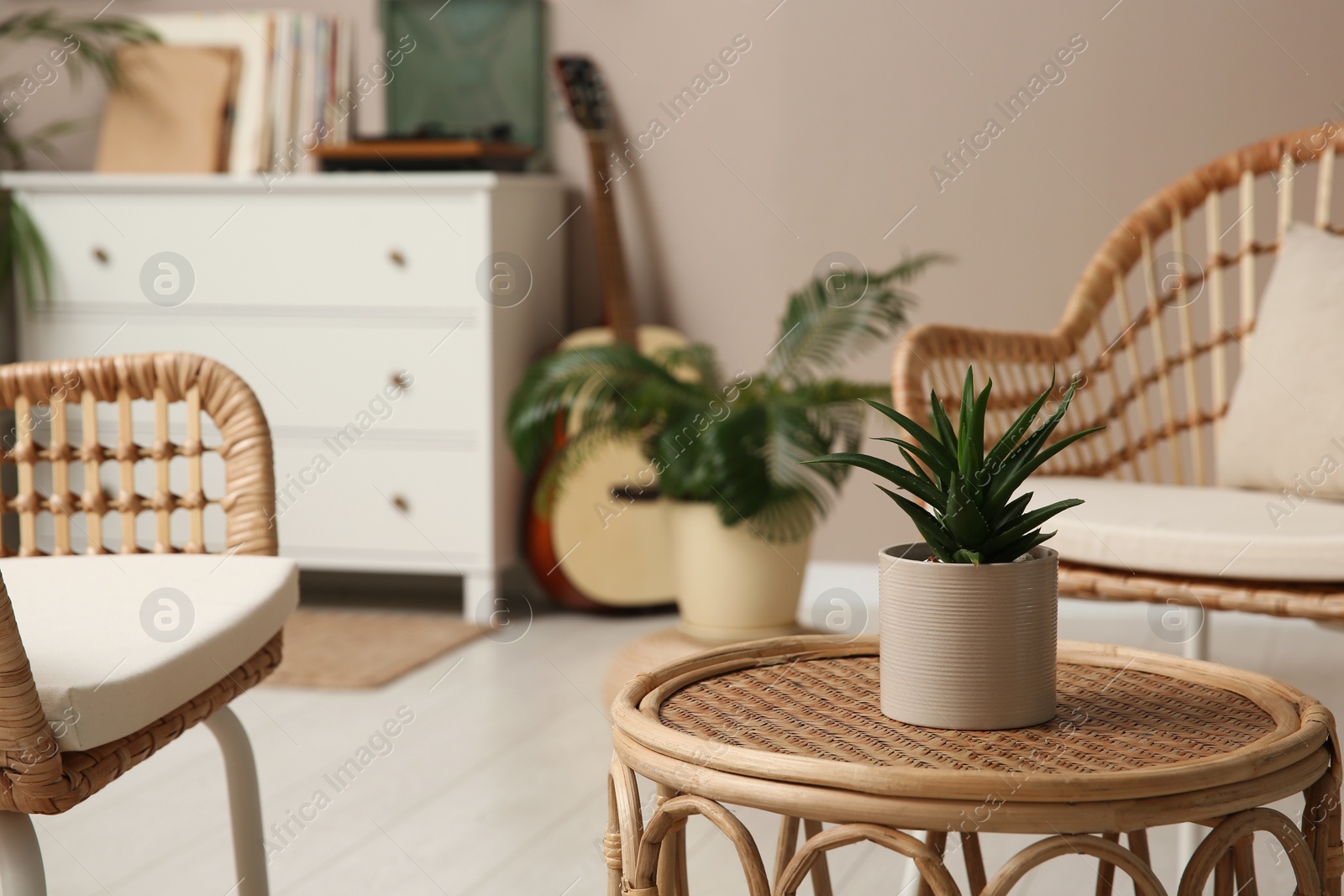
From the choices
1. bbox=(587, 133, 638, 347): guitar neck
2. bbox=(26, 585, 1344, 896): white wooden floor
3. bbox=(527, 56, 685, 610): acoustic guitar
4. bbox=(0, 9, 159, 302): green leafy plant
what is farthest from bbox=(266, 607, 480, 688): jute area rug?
bbox=(0, 9, 159, 302): green leafy plant

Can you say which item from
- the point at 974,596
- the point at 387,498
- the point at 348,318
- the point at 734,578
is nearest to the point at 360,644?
the point at 387,498

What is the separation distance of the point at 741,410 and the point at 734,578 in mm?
290

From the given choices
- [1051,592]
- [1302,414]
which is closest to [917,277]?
[1302,414]

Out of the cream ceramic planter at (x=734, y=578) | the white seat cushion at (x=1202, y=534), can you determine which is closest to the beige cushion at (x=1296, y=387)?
the white seat cushion at (x=1202, y=534)

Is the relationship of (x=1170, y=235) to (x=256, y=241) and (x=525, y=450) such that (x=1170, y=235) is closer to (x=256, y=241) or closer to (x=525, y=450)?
(x=525, y=450)

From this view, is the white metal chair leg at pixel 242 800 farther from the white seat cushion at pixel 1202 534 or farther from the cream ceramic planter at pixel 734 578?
the cream ceramic planter at pixel 734 578

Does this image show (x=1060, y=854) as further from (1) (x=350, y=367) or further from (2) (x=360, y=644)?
(1) (x=350, y=367)

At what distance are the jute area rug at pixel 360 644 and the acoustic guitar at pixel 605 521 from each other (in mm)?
250

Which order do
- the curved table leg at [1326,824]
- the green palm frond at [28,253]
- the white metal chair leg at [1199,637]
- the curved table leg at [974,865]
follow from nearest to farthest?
the curved table leg at [1326,824]
the curved table leg at [974,865]
the white metal chair leg at [1199,637]
the green palm frond at [28,253]

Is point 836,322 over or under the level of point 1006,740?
over

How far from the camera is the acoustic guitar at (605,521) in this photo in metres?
2.87

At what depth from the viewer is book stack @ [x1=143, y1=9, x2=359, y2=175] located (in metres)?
3.10

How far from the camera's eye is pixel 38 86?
129 inches

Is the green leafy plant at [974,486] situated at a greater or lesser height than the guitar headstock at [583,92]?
lesser
